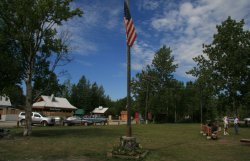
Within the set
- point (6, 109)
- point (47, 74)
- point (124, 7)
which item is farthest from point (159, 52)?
point (124, 7)

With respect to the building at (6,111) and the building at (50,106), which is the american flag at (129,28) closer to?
the building at (6,111)

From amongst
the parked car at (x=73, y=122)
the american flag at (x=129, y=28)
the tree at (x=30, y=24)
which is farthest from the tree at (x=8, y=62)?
the parked car at (x=73, y=122)

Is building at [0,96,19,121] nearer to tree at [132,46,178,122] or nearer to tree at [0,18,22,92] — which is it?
tree at [132,46,178,122]

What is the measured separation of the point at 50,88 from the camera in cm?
2777

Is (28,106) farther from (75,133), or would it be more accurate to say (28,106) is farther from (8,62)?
(75,133)

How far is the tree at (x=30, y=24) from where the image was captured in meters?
24.6

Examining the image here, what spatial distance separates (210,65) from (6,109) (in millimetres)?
43311

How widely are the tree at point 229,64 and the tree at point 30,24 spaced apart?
31394 mm

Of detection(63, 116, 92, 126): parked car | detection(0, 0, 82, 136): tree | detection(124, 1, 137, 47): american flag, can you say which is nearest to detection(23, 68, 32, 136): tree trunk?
detection(0, 0, 82, 136): tree

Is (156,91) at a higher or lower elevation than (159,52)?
lower

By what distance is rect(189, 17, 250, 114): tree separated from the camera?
165ft

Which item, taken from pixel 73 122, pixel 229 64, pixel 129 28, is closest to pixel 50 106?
pixel 73 122

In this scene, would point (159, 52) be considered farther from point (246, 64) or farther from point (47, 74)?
point (47, 74)

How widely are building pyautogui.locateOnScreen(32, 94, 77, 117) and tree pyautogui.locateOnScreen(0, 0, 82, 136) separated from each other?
1843 inches
